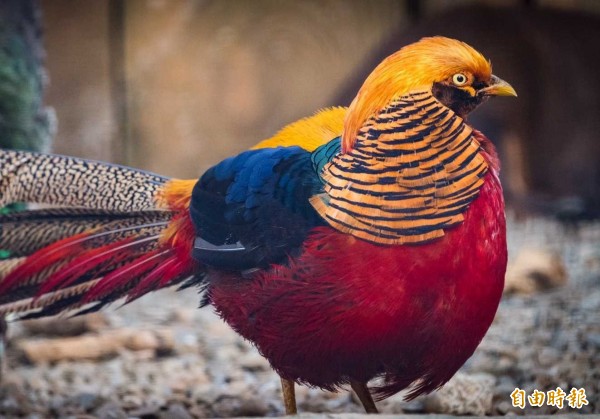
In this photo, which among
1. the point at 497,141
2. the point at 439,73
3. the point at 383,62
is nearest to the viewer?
the point at 439,73

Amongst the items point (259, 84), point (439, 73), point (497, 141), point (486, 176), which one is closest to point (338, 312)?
point (486, 176)

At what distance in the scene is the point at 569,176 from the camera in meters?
3.64

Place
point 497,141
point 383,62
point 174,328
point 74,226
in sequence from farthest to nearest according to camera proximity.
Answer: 1. point 174,328
2. point 497,141
3. point 74,226
4. point 383,62

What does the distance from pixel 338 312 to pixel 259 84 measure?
1416mm

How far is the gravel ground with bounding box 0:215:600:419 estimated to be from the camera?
2885 millimetres

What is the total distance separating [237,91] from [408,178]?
1.32m

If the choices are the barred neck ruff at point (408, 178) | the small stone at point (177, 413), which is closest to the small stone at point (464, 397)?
the barred neck ruff at point (408, 178)

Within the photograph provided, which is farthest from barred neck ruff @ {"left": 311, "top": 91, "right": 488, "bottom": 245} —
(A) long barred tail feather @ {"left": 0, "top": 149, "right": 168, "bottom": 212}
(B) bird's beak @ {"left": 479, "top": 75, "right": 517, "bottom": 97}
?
(A) long barred tail feather @ {"left": 0, "top": 149, "right": 168, "bottom": 212}

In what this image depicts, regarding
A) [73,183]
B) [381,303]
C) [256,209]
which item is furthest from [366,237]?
[73,183]

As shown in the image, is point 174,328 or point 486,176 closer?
point 486,176

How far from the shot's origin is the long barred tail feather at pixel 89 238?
256 centimetres

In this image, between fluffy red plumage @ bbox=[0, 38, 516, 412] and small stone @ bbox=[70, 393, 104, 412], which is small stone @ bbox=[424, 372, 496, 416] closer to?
fluffy red plumage @ bbox=[0, 38, 516, 412]

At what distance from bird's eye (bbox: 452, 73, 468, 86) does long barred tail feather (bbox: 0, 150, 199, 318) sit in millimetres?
861

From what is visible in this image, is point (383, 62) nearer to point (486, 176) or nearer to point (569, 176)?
point (486, 176)
